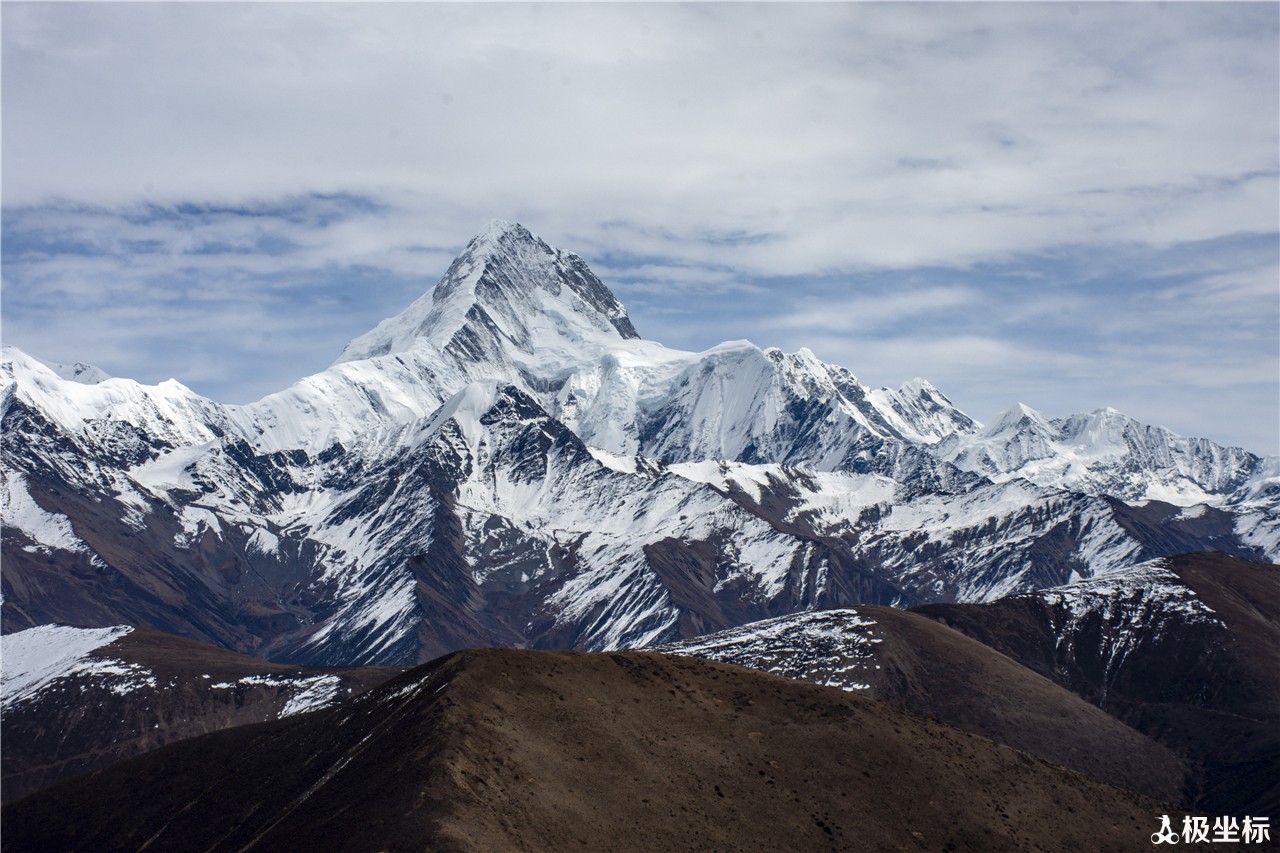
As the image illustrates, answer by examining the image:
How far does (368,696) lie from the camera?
161 m

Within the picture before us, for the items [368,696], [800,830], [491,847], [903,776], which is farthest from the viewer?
[368,696]

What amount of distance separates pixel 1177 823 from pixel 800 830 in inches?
1562

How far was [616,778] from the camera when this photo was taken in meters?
129

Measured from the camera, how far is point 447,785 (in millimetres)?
117875

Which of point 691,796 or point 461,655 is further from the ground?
point 461,655

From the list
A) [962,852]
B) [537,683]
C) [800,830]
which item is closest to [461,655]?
[537,683]

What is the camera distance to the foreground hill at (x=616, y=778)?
392 feet

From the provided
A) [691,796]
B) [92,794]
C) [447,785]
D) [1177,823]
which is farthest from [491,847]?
[92,794]

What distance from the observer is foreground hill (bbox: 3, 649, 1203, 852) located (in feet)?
392

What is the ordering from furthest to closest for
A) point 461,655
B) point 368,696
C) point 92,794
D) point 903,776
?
point 92,794 < point 368,696 < point 461,655 < point 903,776

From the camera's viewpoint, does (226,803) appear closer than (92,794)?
Yes

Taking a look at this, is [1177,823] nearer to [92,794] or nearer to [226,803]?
[226,803]

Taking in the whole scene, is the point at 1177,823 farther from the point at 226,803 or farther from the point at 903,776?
the point at 226,803

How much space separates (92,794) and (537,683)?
2584 inches
